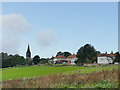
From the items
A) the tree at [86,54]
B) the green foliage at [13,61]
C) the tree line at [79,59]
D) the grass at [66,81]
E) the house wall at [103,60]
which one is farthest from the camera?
the house wall at [103,60]

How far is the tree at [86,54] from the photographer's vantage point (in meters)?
50.0

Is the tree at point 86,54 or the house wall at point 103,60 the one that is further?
the house wall at point 103,60

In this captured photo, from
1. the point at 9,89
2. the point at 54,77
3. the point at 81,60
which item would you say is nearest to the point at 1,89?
the point at 9,89

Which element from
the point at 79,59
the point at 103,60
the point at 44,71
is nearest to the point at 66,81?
the point at 44,71

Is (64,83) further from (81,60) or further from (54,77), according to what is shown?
(81,60)

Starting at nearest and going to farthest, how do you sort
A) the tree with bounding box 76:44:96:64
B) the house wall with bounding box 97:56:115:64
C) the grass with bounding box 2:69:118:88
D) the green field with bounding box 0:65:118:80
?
1. the grass with bounding box 2:69:118:88
2. the green field with bounding box 0:65:118:80
3. the tree with bounding box 76:44:96:64
4. the house wall with bounding box 97:56:115:64

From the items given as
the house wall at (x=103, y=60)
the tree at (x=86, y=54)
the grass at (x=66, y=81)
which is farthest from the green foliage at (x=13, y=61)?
the grass at (x=66, y=81)

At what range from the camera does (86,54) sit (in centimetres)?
5191

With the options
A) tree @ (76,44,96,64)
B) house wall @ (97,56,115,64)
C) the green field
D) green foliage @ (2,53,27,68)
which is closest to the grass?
the green field

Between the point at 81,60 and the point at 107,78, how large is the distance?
4039 cm

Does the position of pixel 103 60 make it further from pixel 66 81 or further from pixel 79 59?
pixel 66 81

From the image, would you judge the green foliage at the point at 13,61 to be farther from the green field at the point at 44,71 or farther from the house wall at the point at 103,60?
the house wall at the point at 103,60

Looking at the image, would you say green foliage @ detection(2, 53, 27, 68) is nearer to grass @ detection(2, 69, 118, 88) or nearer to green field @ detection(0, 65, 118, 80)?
green field @ detection(0, 65, 118, 80)

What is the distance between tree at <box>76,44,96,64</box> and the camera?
164 ft
